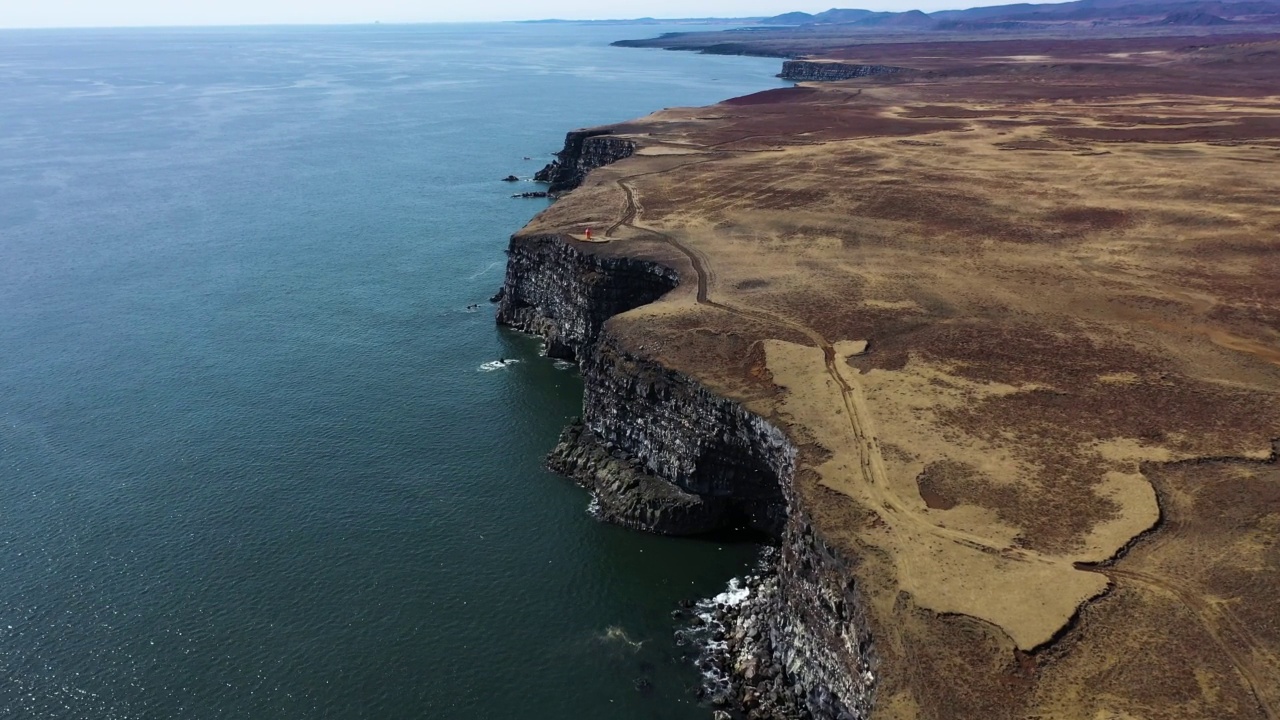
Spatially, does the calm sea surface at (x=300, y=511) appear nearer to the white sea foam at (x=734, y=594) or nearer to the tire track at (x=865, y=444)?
Answer: the white sea foam at (x=734, y=594)

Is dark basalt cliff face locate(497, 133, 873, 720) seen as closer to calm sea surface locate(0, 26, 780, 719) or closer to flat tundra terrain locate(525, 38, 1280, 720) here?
flat tundra terrain locate(525, 38, 1280, 720)

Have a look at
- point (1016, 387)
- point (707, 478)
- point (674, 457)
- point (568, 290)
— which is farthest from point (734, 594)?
point (568, 290)

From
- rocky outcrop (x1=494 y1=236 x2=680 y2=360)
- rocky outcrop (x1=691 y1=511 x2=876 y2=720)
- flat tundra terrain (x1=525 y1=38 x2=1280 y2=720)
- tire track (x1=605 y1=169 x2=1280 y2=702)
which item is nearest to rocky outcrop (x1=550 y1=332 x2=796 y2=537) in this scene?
flat tundra terrain (x1=525 y1=38 x2=1280 y2=720)

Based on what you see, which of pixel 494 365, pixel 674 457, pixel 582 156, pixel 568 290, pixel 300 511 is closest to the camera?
pixel 674 457

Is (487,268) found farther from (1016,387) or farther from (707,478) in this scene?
(1016,387)

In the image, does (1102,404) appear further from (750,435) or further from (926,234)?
(926,234)

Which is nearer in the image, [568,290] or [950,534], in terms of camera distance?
[950,534]
